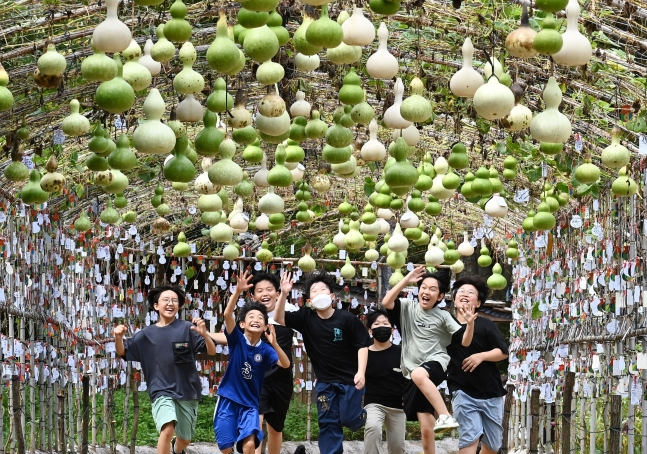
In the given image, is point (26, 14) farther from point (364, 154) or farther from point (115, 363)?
point (115, 363)

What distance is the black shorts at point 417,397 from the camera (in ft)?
25.5

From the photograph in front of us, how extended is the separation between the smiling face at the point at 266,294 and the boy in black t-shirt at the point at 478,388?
4.60 feet

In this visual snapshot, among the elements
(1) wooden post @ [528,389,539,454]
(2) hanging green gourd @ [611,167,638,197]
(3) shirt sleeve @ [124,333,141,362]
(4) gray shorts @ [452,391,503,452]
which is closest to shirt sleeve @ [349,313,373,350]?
(4) gray shorts @ [452,391,503,452]

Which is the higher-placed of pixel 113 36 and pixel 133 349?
pixel 113 36

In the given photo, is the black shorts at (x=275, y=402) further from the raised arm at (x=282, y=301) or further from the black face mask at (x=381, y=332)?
the black face mask at (x=381, y=332)

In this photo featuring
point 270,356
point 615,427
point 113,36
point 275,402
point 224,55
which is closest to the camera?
point 113,36

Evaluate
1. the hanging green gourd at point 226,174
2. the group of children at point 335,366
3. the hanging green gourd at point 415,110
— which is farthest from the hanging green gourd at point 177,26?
the group of children at point 335,366

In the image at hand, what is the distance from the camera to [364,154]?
6.52 meters

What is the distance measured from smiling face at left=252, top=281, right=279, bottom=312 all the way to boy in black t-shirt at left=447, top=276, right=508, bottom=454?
1402 mm

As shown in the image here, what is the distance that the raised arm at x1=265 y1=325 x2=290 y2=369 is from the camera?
752 cm

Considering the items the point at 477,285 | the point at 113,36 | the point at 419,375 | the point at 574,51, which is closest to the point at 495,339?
the point at 477,285

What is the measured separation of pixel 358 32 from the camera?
14.3 feet

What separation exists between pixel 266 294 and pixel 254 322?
0.68 metres

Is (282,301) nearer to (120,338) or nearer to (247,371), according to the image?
(247,371)
